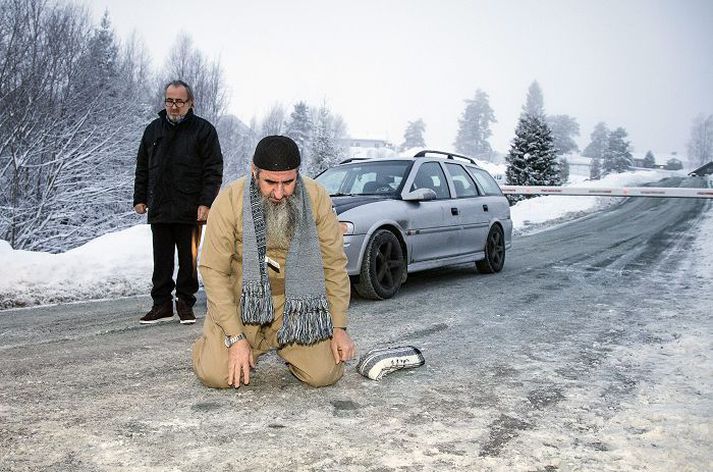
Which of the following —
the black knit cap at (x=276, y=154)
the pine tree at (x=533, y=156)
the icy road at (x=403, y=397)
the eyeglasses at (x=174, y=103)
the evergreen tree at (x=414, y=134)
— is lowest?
the icy road at (x=403, y=397)

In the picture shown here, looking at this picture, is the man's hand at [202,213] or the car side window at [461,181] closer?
the man's hand at [202,213]

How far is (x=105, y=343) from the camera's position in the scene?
4578 mm

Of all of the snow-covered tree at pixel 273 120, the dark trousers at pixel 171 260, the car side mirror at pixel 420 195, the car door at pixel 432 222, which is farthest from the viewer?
the snow-covered tree at pixel 273 120

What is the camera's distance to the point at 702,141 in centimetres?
12625

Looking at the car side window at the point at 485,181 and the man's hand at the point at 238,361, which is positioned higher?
the car side window at the point at 485,181

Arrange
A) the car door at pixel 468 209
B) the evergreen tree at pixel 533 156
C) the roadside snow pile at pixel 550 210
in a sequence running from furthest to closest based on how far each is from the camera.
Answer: the evergreen tree at pixel 533 156 < the roadside snow pile at pixel 550 210 < the car door at pixel 468 209

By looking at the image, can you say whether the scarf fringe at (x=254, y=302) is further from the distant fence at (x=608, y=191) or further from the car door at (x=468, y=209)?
the distant fence at (x=608, y=191)

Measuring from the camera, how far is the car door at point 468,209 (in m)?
7.85

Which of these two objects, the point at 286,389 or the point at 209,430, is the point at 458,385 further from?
the point at 209,430

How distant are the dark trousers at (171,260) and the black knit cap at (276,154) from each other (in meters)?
2.48

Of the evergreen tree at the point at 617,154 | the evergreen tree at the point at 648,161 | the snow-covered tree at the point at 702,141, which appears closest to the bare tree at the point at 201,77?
the evergreen tree at the point at 617,154

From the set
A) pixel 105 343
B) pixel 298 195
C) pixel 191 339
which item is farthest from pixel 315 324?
pixel 105 343

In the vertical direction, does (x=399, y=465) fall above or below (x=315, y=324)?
below

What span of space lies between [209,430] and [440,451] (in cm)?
108
